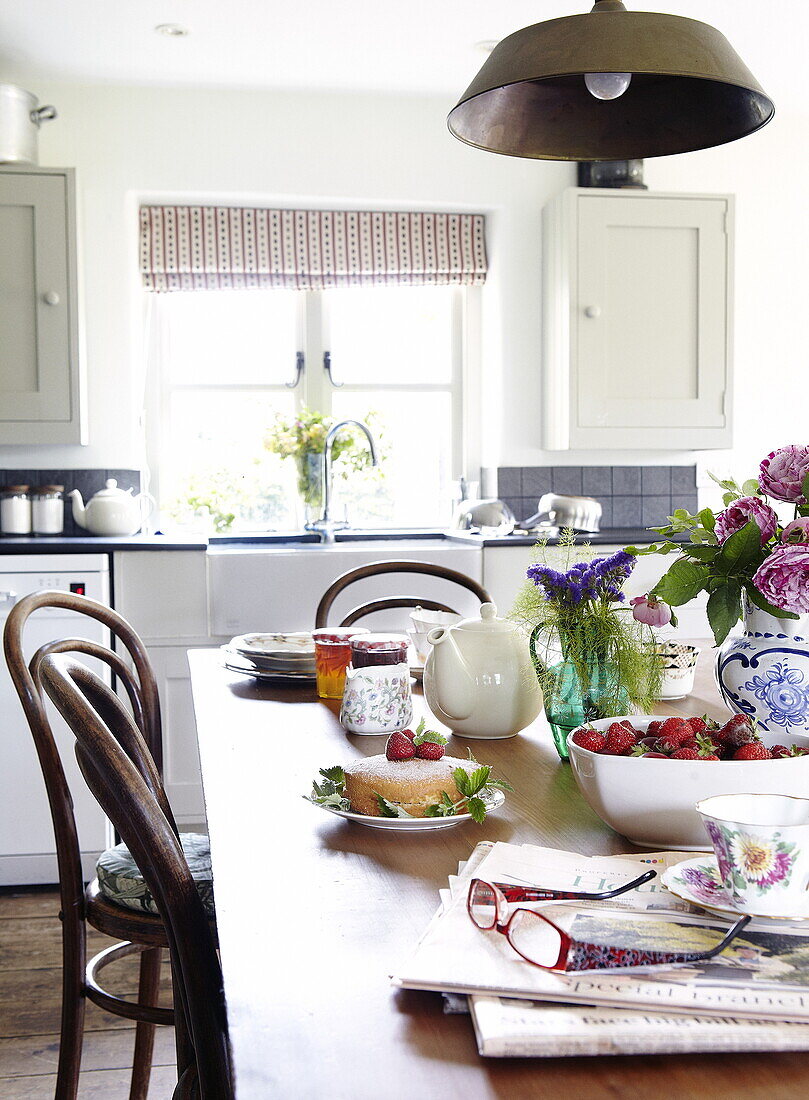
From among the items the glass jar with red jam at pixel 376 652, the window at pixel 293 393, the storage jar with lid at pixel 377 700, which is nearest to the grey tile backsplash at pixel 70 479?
the window at pixel 293 393

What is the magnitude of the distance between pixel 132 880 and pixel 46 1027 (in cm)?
93

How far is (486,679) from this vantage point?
1.43 metres

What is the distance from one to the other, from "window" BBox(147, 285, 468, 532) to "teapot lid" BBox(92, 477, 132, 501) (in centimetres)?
28

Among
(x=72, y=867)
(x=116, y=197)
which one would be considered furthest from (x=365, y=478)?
(x=72, y=867)

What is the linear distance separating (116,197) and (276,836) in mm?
3234

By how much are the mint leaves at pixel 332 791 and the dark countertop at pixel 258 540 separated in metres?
1.95

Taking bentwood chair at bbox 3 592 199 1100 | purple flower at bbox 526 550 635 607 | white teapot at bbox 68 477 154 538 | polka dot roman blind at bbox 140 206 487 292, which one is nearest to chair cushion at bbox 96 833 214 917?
bentwood chair at bbox 3 592 199 1100

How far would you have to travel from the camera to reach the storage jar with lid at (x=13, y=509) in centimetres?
351

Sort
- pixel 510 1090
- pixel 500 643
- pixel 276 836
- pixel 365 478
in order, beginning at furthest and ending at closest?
1. pixel 365 478
2. pixel 500 643
3. pixel 276 836
4. pixel 510 1090

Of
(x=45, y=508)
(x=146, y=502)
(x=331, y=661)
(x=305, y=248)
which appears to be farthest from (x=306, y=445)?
(x=331, y=661)

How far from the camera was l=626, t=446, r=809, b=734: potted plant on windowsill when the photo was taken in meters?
1.26

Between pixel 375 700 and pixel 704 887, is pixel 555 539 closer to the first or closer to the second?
pixel 375 700

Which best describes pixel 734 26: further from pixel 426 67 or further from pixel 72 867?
pixel 72 867

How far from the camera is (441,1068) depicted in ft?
2.02
